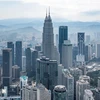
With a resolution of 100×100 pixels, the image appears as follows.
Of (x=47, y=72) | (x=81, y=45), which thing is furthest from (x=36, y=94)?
(x=81, y=45)

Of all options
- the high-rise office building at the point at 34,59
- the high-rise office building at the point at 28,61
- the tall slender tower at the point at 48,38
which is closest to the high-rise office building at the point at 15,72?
the high-rise office building at the point at 28,61

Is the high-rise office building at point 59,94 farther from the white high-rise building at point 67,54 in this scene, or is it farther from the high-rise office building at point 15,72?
the white high-rise building at point 67,54

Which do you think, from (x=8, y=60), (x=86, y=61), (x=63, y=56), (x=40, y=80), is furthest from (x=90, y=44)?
(x=40, y=80)

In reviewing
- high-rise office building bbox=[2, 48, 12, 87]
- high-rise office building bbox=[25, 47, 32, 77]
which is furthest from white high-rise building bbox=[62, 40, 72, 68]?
high-rise office building bbox=[2, 48, 12, 87]

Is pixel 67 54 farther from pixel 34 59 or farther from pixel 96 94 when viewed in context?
pixel 96 94

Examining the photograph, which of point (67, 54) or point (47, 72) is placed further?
point (67, 54)

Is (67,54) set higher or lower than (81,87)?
higher

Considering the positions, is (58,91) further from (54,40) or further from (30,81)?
(54,40)
